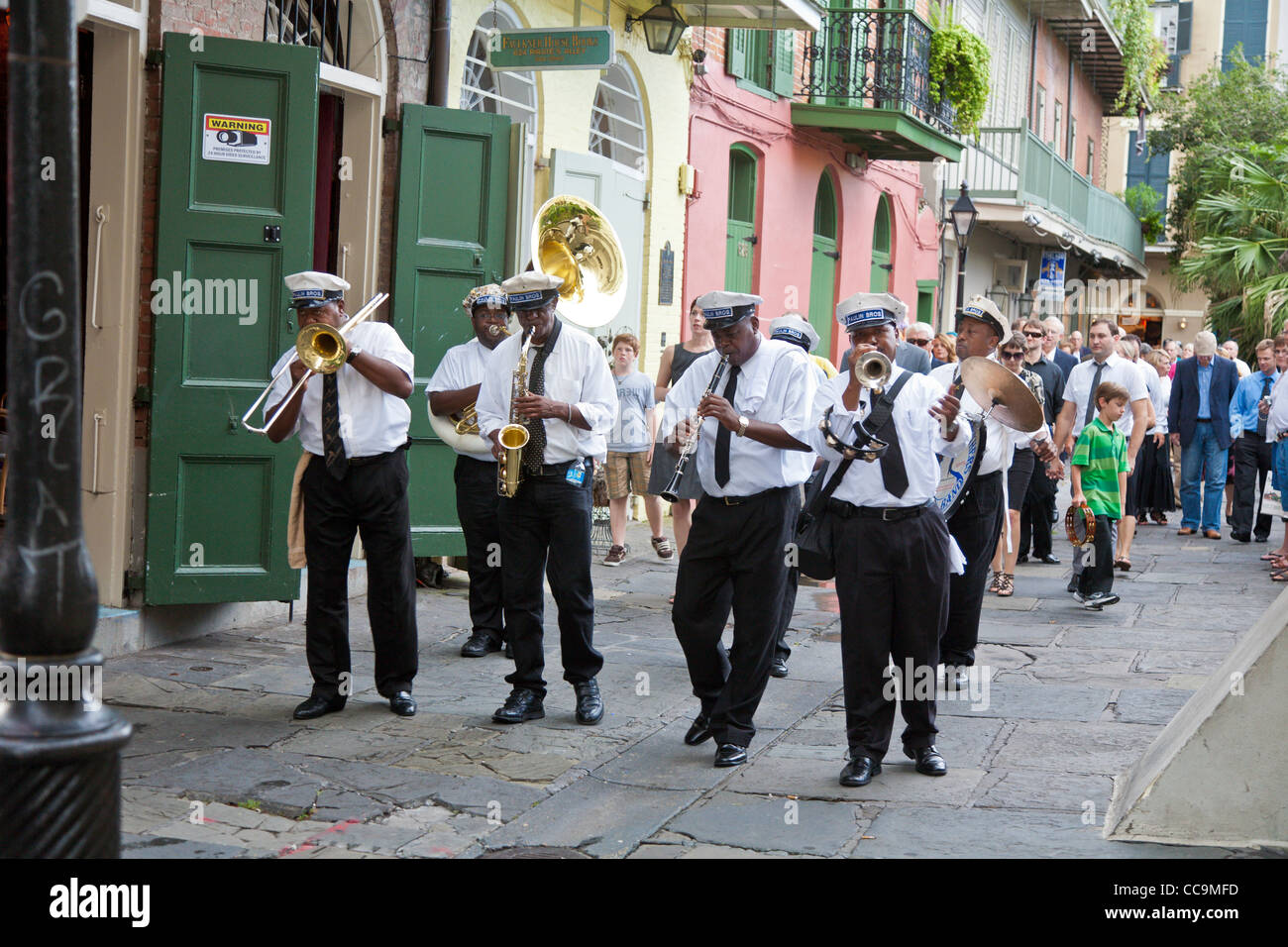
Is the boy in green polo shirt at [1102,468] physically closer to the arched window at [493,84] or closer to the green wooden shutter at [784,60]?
the arched window at [493,84]

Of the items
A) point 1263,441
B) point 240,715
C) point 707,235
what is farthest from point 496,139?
point 1263,441

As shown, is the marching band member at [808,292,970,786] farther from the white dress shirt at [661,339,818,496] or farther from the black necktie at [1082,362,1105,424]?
the black necktie at [1082,362,1105,424]

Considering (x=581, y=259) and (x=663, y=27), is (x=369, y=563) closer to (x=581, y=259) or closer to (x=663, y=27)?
(x=581, y=259)

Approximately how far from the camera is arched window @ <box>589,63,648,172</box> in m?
13.4

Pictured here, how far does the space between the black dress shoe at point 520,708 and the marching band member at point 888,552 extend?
5.06 ft

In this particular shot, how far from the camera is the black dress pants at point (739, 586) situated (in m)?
6.24

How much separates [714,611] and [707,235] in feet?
30.0

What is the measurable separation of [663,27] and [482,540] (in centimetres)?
631

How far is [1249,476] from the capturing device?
14438 mm

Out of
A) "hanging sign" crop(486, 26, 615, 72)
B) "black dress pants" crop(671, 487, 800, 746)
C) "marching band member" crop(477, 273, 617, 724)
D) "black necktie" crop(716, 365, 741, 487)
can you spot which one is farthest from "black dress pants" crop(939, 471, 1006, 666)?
"hanging sign" crop(486, 26, 615, 72)

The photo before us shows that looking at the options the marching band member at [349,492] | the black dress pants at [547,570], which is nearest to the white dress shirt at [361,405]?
the marching band member at [349,492]

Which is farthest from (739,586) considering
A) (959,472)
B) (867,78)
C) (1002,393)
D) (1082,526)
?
(867,78)
